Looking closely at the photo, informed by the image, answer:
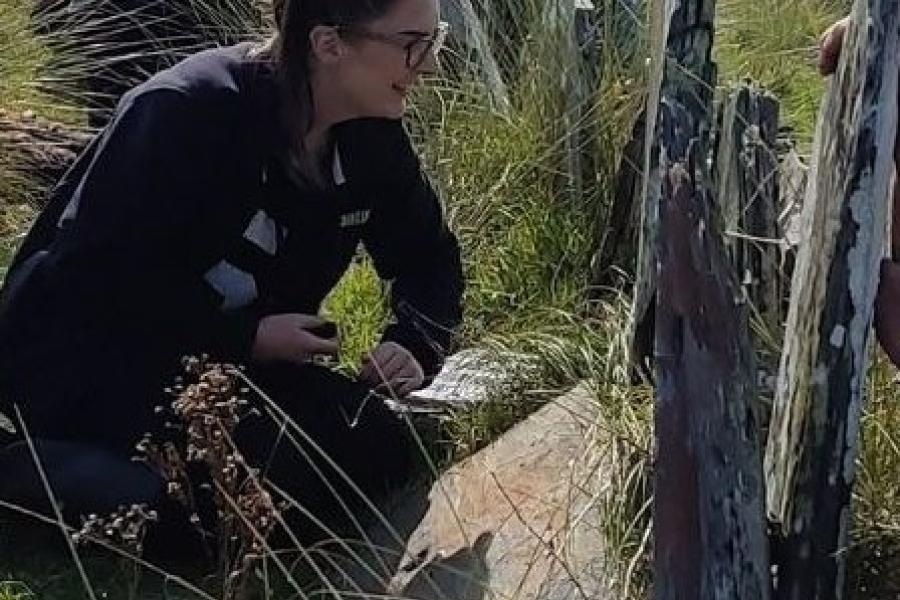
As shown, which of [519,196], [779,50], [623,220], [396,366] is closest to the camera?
[396,366]

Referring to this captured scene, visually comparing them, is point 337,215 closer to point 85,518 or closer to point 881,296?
point 85,518

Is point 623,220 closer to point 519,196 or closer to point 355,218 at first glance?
point 519,196

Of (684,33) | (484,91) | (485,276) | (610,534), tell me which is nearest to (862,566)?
(610,534)

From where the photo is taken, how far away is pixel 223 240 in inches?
149

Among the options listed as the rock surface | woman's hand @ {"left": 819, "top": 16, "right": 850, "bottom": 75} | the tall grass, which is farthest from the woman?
woman's hand @ {"left": 819, "top": 16, "right": 850, "bottom": 75}

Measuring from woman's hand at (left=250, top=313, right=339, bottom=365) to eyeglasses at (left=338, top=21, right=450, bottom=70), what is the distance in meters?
0.56

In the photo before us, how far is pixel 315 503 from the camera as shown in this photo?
12.7 ft

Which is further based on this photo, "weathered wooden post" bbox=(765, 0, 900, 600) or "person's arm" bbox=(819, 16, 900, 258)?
"person's arm" bbox=(819, 16, 900, 258)

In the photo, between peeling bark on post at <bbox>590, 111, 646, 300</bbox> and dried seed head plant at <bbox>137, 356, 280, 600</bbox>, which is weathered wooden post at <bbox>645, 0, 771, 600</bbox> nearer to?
dried seed head plant at <bbox>137, 356, 280, 600</bbox>

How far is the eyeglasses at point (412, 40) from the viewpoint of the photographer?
3605mm

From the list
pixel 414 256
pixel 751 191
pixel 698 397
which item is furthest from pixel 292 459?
pixel 698 397

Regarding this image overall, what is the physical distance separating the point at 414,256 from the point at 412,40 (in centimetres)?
64

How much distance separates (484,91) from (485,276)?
82cm

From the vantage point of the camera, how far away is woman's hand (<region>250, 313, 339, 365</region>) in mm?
3809
